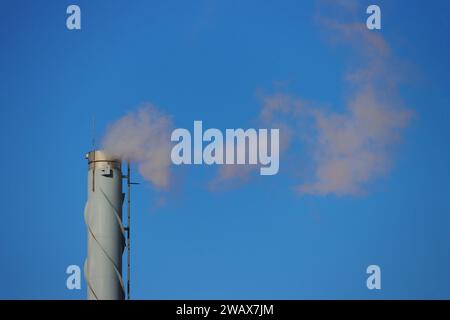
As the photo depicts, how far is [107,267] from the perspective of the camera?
62.3 meters

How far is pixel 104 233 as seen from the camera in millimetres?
62469

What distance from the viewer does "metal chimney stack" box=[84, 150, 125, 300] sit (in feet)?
204

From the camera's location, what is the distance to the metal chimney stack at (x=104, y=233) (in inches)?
2453
